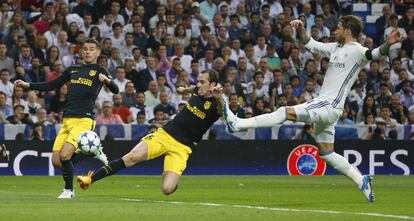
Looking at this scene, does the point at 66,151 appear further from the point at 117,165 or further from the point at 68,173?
the point at 117,165

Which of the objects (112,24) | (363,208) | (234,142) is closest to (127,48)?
(112,24)

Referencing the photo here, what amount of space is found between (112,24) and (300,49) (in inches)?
199

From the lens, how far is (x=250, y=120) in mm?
15203

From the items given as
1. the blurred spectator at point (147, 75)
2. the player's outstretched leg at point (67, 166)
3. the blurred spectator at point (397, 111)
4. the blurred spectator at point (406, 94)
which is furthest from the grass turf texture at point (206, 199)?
the blurred spectator at point (406, 94)

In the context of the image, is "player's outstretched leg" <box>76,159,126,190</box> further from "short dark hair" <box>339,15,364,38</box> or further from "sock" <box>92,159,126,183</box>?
"short dark hair" <box>339,15,364,38</box>

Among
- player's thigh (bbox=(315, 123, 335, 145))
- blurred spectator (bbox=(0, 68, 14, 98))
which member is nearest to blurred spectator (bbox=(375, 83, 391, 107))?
blurred spectator (bbox=(0, 68, 14, 98))

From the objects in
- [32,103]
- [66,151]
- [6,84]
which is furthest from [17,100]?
[66,151]

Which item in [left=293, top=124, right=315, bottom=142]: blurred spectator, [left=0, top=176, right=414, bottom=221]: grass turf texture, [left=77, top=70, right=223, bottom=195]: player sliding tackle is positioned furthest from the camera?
[left=293, top=124, right=315, bottom=142]: blurred spectator

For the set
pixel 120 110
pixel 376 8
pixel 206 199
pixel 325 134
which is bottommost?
pixel 120 110

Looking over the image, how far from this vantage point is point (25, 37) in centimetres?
2762

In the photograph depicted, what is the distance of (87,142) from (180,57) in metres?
12.1

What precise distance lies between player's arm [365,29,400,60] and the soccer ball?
4.14m

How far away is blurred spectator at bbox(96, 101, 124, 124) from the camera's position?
25583 mm

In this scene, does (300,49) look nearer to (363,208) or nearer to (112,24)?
(112,24)
